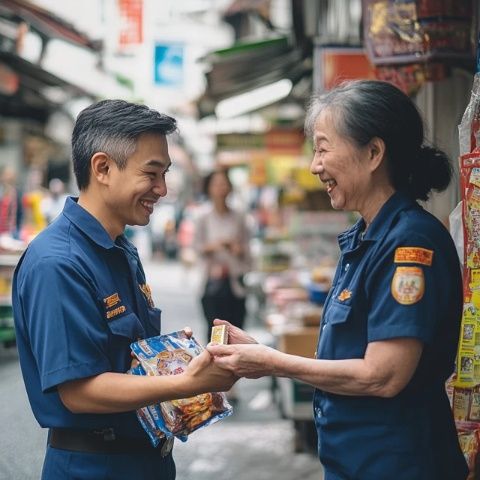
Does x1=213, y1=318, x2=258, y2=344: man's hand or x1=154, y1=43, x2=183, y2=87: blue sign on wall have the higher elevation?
x1=154, y1=43, x2=183, y2=87: blue sign on wall

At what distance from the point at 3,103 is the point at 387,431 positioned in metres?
11.0

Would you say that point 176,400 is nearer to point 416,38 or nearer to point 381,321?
point 381,321

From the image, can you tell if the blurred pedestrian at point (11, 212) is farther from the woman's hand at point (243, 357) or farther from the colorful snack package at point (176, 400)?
the woman's hand at point (243, 357)

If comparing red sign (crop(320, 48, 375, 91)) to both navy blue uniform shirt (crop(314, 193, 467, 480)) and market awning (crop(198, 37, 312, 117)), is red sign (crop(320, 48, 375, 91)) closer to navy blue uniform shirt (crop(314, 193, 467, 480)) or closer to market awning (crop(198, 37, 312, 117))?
market awning (crop(198, 37, 312, 117))

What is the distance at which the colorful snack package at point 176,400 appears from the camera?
8.44 ft

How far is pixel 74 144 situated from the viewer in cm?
274

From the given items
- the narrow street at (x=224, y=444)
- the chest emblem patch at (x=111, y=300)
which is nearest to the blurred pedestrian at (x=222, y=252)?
the narrow street at (x=224, y=444)

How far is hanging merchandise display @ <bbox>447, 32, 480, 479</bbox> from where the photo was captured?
3.16 meters

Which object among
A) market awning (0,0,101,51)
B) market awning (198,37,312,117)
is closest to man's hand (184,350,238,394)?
market awning (198,37,312,117)

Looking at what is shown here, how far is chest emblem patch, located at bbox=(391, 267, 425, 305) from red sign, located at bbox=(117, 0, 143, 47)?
15503 mm

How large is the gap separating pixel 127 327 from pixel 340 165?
824mm

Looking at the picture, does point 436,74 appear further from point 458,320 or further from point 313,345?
point 313,345

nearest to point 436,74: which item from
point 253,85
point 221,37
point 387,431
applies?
point 387,431

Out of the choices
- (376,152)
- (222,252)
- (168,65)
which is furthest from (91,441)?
(168,65)
